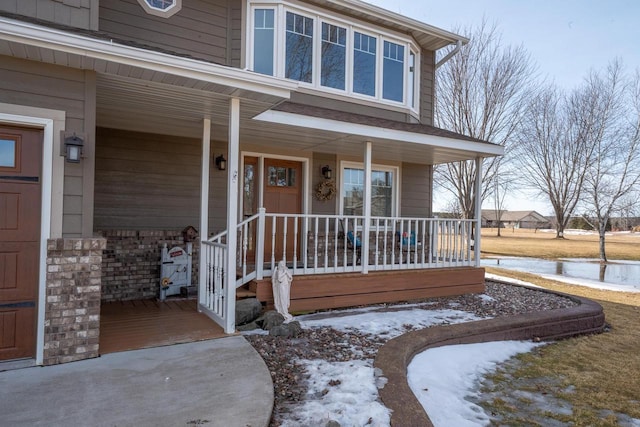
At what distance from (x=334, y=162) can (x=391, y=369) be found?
494cm

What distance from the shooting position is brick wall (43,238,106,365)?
3.29 metres

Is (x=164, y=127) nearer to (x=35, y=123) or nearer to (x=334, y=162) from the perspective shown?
(x=35, y=123)

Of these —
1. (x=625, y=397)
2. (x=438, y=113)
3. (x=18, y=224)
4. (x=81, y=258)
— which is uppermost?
(x=438, y=113)

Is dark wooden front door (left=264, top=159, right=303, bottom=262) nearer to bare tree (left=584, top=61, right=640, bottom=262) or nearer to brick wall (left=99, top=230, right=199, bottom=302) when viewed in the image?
brick wall (left=99, top=230, right=199, bottom=302)

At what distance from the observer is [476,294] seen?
7.30m

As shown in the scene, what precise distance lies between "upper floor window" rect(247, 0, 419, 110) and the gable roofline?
0.16 metres

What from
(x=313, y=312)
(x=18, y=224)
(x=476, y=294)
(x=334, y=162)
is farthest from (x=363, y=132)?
(x=18, y=224)

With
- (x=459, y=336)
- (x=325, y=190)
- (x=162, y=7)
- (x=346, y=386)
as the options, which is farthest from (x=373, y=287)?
(x=162, y=7)

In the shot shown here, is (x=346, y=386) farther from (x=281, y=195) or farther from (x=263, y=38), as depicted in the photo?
(x=263, y=38)

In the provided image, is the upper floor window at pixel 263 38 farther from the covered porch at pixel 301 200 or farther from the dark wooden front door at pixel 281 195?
the dark wooden front door at pixel 281 195

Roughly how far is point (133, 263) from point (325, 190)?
365cm

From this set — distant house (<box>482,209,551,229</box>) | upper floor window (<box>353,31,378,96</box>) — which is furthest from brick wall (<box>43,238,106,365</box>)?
distant house (<box>482,209,551,229</box>)

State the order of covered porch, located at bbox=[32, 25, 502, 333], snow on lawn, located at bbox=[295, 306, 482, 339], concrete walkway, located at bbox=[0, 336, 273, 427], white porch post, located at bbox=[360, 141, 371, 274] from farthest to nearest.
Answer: white porch post, located at bbox=[360, 141, 371, 274]
snow on lawn, located at bbox=[295, 306, 482, 339]
covered porch, located at bbox=[32, 25, 502, 333]
concrete walkway, located at bbox=[0, 336, 273, 427]

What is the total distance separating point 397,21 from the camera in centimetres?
764
